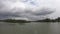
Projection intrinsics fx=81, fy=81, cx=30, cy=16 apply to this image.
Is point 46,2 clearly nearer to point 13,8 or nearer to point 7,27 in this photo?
point 13,8

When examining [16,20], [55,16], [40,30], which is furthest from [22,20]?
[55,16]

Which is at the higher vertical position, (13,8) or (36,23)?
(13,8)

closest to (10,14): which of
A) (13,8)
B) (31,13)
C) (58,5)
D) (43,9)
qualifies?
(13,8)

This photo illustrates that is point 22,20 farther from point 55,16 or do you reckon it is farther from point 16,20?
point 55,16

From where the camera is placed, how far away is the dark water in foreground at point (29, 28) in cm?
69

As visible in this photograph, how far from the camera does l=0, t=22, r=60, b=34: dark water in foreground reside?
0.69m

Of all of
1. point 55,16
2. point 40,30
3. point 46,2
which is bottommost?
point 40,30

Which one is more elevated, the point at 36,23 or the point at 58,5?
the point at 58,5

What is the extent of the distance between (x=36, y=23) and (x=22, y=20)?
0.12 meters

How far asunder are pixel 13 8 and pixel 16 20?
0.11m

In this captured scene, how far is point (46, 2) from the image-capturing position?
2.29 ft

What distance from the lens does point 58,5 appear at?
684mm

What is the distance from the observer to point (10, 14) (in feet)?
2.24

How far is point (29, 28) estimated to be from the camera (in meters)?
0.70
